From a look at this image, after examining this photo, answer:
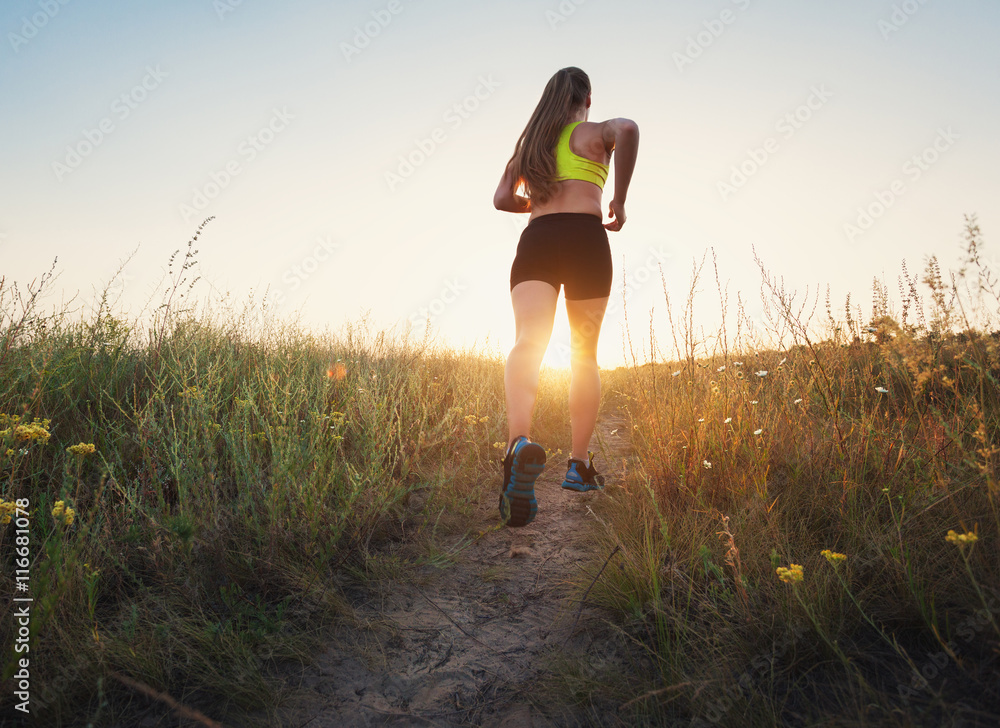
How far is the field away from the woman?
0.49m

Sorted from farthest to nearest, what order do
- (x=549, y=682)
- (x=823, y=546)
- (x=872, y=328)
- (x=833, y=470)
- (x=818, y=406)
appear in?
(x=818, y=406), (x=872, y=328), (x=833, y=470), (x=823, y=546), (x=549, y=682)

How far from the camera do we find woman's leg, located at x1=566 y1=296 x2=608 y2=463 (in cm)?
260

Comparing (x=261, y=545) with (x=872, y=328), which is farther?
(x=872, y=328)

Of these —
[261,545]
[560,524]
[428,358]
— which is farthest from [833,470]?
[428,358]

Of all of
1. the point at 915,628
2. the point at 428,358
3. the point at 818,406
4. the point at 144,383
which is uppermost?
the point at 428,358

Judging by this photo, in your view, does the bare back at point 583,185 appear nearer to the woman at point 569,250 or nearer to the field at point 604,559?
the woman at point 569,250

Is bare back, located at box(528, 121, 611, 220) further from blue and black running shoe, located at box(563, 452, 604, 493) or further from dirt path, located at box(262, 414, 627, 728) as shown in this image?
dirt path, located at box(262, 414, 627, 728)

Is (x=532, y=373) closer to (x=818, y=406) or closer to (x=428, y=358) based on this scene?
(x=818, y=406)

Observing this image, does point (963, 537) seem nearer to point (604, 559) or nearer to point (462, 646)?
point (604, 559)

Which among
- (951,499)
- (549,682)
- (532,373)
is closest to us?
(549,682)

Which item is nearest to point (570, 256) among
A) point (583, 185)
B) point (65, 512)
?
point (583, 185)

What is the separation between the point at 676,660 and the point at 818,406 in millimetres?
2107

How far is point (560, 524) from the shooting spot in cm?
256

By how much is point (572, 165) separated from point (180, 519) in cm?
236
